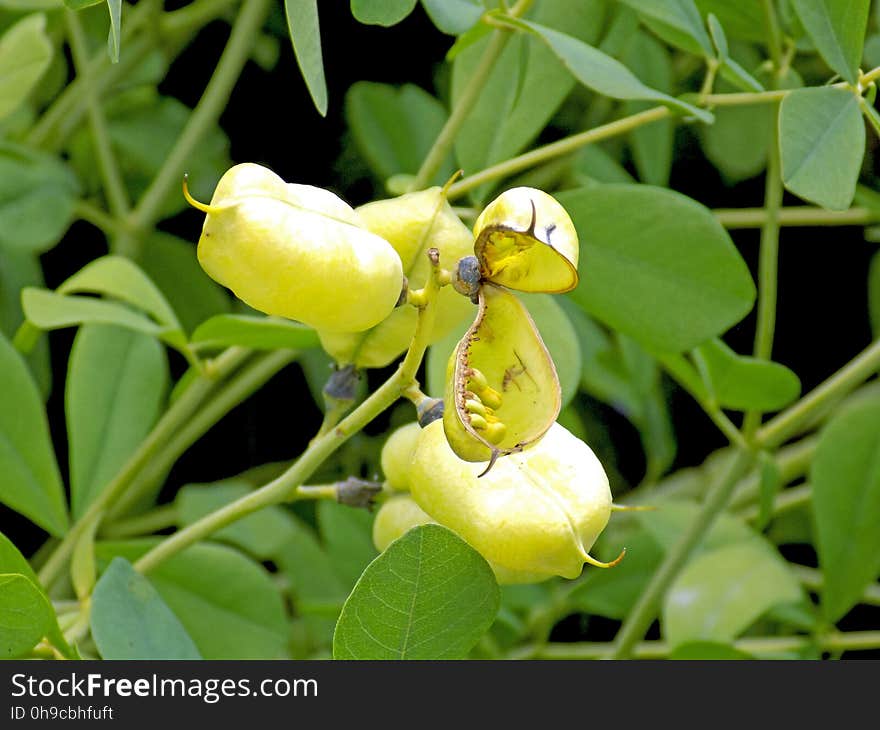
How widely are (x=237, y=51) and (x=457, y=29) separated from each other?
462 mm

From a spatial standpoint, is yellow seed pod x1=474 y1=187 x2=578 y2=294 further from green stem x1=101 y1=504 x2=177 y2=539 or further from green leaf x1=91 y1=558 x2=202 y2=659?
green stem x1=101 y1=504 x2=177 y2=539

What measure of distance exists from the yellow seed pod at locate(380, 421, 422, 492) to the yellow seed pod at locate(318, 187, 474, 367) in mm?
57

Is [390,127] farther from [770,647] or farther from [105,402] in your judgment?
[770,647]

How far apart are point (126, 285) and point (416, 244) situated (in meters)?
0.29

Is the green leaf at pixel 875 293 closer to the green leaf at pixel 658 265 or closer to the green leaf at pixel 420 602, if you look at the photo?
the green leaf at pixel 658 265

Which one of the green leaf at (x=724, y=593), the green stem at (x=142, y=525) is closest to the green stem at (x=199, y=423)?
the green stem at (x=142, y=525)

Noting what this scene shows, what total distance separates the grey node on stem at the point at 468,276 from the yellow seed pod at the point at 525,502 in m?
0.07

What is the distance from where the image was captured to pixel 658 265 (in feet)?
2.28

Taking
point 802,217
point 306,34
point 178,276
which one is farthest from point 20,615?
point 802,217

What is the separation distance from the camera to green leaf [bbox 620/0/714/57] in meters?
0.63

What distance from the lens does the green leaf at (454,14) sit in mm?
598

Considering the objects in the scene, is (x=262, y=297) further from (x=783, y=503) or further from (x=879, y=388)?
(x=879, y=388)

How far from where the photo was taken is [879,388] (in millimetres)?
1169
